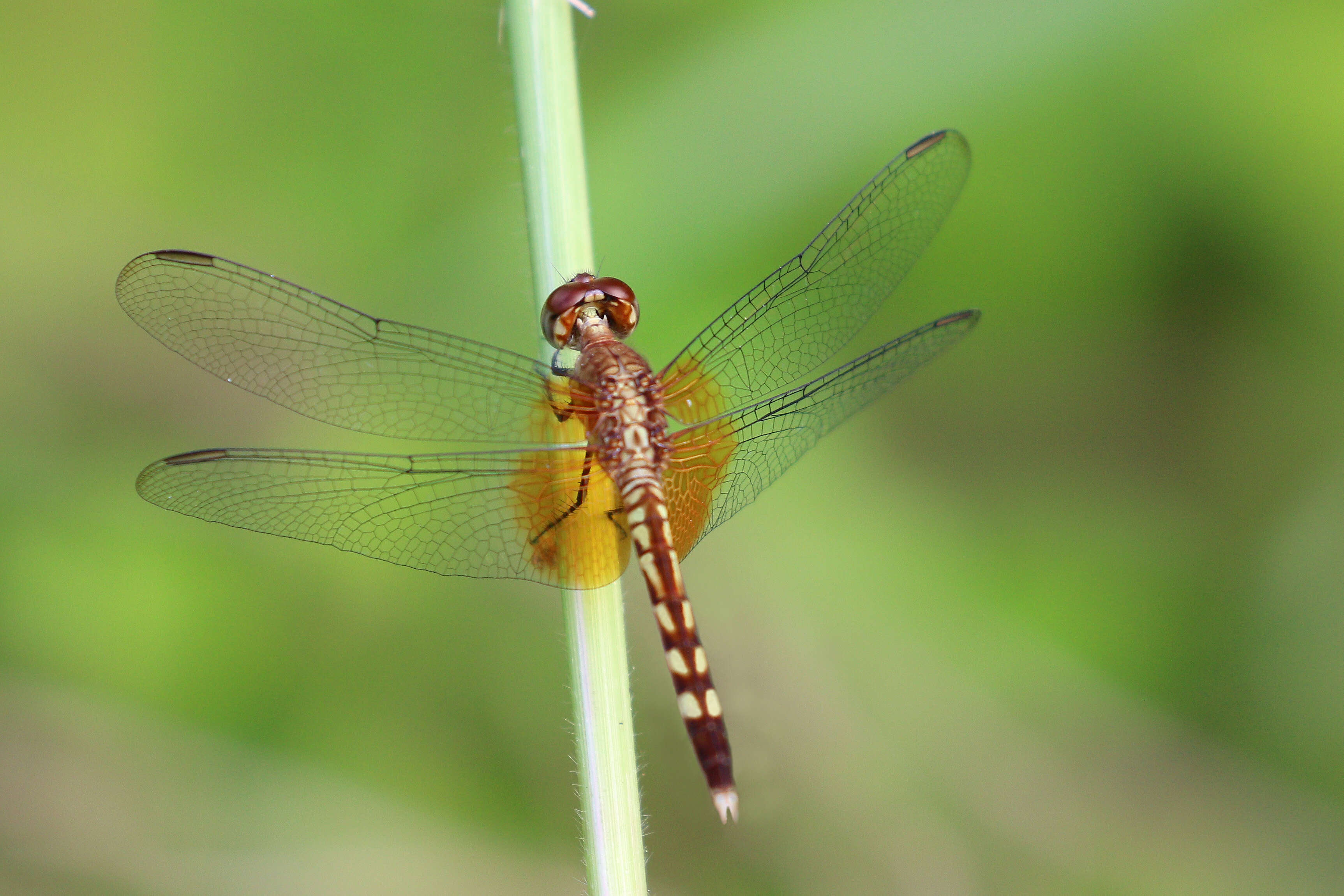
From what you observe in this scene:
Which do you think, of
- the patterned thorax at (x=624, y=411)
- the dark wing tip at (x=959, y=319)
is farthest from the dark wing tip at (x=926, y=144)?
the patterned thorax at (x=624, y=411)

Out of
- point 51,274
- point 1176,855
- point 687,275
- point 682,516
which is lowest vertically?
point 1176,855

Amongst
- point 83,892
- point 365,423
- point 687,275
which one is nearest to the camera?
point 365,423

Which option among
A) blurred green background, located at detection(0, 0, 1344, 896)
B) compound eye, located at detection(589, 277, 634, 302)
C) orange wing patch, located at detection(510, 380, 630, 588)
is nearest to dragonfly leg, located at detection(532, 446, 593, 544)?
orange wing patch, located at detection(510, 380, 630, 588)

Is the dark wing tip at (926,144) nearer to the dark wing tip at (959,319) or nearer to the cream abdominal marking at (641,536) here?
the dark wing tip at (959,319)

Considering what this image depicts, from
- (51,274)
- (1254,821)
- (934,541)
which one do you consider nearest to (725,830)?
(934,541)

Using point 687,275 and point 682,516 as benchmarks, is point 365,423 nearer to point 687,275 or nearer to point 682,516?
point 682,516

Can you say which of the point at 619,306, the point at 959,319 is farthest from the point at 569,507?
the point at 959,319

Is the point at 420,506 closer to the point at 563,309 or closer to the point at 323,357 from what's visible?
the point at 323,357
